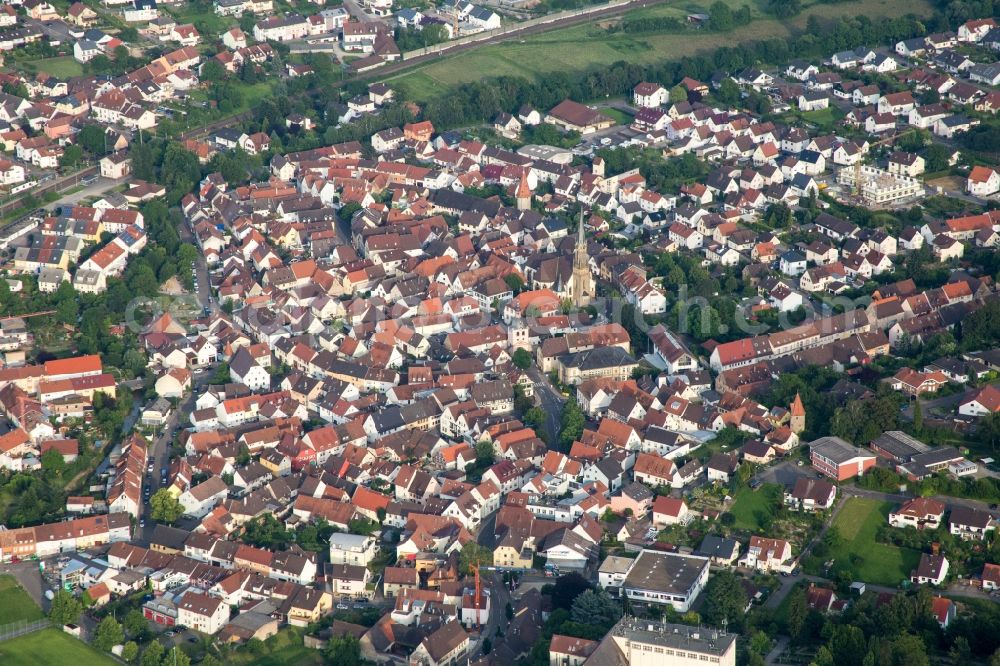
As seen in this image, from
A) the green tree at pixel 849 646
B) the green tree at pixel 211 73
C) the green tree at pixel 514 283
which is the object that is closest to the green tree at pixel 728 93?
the green tree at pixel 514 283

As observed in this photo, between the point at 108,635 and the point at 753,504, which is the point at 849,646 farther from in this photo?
the point at 108,635

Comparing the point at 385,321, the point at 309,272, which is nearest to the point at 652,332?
the point at 385,321

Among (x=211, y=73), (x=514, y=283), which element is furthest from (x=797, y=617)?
(x=211, y=73)

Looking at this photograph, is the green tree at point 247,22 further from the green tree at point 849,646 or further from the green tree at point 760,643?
the green tree at point 849,646

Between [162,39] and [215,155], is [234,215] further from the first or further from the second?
[162,39]

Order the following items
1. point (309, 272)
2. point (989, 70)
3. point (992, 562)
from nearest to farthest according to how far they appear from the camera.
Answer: point (992, 562) < point (309, 272) < point (989, 70)
